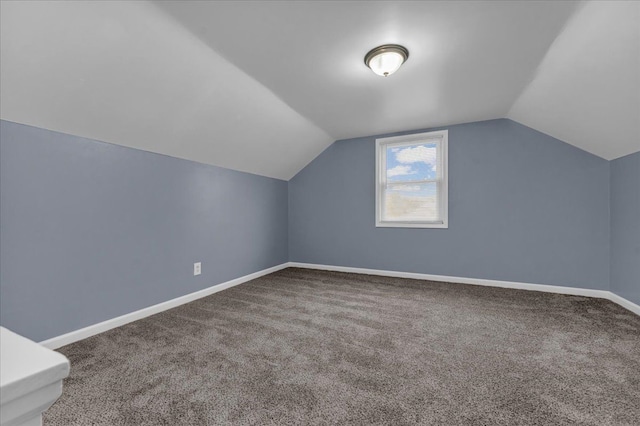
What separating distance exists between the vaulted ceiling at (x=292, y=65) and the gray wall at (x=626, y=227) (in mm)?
238

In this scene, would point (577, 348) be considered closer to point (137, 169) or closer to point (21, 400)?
point (21, 400)

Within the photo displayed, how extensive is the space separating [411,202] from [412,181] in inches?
12.1

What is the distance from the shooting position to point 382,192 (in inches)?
167

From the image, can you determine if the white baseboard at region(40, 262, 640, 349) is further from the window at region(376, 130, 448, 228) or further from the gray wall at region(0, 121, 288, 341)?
the window at region(376, 130, 448, 228)

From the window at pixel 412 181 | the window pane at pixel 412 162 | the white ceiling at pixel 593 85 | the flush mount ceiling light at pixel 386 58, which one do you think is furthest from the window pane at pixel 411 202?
the flush mount ceiling light at pixel 386 58

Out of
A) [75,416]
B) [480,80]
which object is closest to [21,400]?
[75,416]

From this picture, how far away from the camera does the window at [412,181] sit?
391 cm

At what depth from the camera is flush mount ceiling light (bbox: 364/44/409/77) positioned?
6.82 feet

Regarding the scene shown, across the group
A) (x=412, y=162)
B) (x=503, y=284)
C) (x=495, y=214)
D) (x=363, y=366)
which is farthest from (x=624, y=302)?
(x=363, y=366)

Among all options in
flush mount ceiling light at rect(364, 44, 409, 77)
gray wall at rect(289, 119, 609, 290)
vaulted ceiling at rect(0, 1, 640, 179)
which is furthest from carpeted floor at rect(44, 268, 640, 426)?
flush mount ceiling light at rect(364, 44, 409, 77)

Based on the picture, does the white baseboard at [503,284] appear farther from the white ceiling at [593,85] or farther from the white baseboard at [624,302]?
the white ceiling at [593,85]

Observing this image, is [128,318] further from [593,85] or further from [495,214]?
[593,85]

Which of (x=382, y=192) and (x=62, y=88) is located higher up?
(x=62, y=88)

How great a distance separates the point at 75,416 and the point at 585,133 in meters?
4.53
